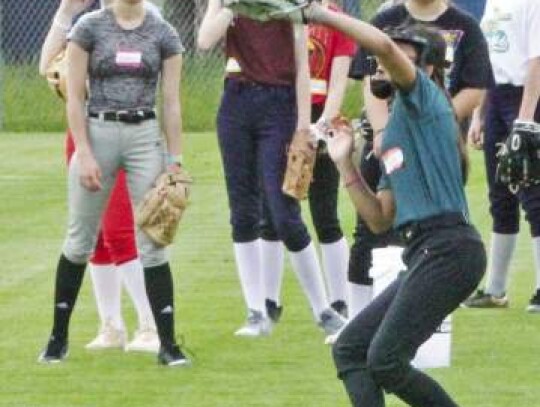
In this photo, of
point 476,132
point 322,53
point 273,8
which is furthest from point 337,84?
point 273,8

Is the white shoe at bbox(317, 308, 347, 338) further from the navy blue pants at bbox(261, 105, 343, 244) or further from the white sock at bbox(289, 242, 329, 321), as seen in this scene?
the navy blue pants at bbox(261, 105, 343, 244)

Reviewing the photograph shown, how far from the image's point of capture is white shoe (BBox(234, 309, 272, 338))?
9812 millimetres

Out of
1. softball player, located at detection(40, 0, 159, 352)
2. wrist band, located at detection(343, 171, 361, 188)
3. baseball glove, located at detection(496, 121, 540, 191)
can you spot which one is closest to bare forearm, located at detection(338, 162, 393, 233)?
wrist band, located at detection(343, 171, 361, 188)

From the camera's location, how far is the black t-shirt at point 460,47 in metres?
8.91

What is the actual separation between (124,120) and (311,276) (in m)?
1.44

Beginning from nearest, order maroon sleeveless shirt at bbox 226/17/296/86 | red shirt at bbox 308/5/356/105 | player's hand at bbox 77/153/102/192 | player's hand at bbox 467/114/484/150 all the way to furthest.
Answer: player's hand at bbox 77/153/102/192, maroon sleeveless shirt at bbox 226/17/296/86, red shirt at bbox 308/5/356/105, player's hand at bbox 467/114/484/150

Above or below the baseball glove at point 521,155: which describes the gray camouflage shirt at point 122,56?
above

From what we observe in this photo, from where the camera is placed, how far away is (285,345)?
955 cm

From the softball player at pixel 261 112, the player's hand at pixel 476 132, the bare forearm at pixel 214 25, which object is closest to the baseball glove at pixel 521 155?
the player's hand at pixel 476 132

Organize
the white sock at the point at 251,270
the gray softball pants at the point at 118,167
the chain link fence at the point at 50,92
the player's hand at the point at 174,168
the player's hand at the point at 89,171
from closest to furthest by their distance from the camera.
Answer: the player's hand at the point at 89,171 → the gray softball pants at the point at 118,167 → the player's hand at the point at 174,168 → the white sock at the point at 251,270 → the chain link fence at the point at 50,92

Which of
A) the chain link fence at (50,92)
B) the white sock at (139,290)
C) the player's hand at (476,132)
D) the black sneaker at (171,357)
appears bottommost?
the chain link fence at (50,92)

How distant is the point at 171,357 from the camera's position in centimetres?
898

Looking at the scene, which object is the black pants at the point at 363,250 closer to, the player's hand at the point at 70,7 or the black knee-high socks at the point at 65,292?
the black knee-high socks at the point at 65,292

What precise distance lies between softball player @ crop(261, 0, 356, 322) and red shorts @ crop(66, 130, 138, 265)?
2.96 feet
